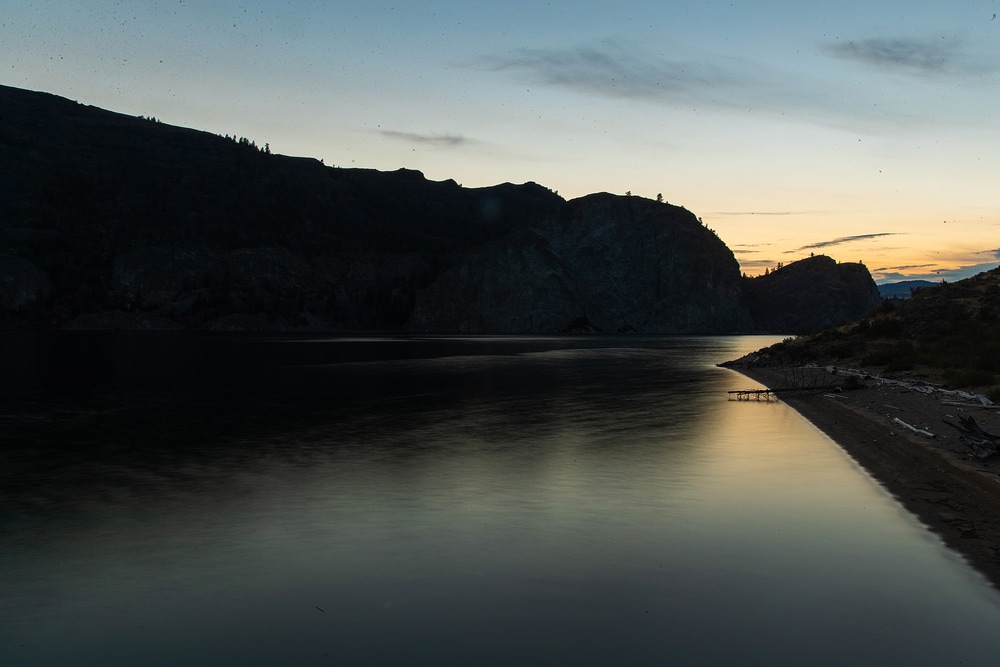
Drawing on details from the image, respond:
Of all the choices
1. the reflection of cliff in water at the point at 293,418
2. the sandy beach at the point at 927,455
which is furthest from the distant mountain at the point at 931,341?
the reflection of cliff in water at the point at 293,418

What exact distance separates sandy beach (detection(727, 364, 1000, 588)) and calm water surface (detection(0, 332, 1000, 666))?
577 mm

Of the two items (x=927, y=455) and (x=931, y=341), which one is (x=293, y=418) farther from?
(x=931, y=341)

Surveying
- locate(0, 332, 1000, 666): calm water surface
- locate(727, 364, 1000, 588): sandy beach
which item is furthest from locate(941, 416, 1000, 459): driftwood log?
locate(0, 332, 1000, 666): calm water surface

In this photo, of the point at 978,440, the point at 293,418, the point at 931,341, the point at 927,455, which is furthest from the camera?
the point at 931,341

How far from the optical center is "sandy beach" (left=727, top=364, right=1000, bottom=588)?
14.0 meters

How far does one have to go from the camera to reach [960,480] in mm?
17641

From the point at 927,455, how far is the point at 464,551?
46.7 ft

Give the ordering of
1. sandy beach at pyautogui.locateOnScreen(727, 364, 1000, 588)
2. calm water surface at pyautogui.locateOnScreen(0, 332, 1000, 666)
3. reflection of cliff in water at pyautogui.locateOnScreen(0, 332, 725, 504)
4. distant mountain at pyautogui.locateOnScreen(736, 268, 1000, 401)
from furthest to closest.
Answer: distant mountain at pyautogui.locateOnScreen(736, 268, 1000, 401)
reflection of cliff in water at pyautogui.locateOnScreen(0, 332, 725, 504)
sandy beach at pyautogui.locateOnScreen(727, 364, 1000, 588)
calm water surface at pyautogui.locateOnScreen(0, 332, 1000, 666)

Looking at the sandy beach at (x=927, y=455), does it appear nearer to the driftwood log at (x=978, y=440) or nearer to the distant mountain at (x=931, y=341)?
the driftwood log at (x=978, y=440)

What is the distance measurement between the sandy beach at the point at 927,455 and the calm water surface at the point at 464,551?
0.58 metres

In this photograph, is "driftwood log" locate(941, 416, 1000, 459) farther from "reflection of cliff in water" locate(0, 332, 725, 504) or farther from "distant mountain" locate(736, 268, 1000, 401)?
"distant mountain" locate(736, 268, 1000, 401)

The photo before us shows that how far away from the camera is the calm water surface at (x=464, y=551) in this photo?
9.41m

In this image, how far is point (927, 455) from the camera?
2066 cm

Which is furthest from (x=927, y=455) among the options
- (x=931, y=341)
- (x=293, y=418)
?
(x=931, y=341)
